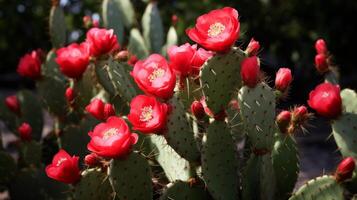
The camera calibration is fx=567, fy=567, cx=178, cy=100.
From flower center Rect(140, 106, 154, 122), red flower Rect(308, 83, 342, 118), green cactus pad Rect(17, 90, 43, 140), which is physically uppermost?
flower center Rect(140, 106, 154, 122)

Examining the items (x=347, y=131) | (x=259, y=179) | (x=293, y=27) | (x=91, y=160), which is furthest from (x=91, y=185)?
(x=293, y=27)

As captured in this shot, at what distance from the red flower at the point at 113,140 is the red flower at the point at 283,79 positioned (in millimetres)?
557

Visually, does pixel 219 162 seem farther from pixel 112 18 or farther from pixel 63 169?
pixel 112 18

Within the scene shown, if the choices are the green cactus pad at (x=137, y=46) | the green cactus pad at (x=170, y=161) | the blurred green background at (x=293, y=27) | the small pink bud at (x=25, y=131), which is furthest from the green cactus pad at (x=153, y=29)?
the blurred green background at (x=293, y=27)

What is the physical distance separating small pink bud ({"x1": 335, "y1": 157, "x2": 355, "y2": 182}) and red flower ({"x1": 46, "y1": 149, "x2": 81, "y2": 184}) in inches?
35.8

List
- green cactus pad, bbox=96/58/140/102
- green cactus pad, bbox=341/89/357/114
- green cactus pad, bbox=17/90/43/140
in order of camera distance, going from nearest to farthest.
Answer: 1. green cactus pad, bbox=341/89/357/114
2. green cactus pad, bbox=96/58/140/102
3. green cactus pad, bbox=17/90/43/140

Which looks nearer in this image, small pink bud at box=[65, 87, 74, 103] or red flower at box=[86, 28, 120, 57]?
red flower at box=[86, 28, 120, 57]

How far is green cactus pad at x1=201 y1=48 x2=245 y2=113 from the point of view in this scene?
194cm

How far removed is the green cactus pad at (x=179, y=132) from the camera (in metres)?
1.97

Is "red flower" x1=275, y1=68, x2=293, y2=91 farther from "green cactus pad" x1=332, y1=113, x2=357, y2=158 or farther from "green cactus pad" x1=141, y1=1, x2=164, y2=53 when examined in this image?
"green cactus pad" x1=141, y1=1, x2=164, y2=53

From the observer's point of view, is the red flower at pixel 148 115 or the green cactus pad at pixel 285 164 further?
the green cactus pad at pixel 285 164

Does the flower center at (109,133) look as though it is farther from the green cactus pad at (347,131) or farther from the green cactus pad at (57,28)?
the green cactus pad at (57,28)

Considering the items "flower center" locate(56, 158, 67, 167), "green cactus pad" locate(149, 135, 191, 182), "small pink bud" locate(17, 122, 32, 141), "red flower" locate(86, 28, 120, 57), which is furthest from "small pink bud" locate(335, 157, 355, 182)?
"small pink bud" locate(17, 122, 32, 141)

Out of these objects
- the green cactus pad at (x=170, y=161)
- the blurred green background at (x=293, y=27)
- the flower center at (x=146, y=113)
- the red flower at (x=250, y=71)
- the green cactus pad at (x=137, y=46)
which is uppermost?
the red flower at (x=250, y=71)
